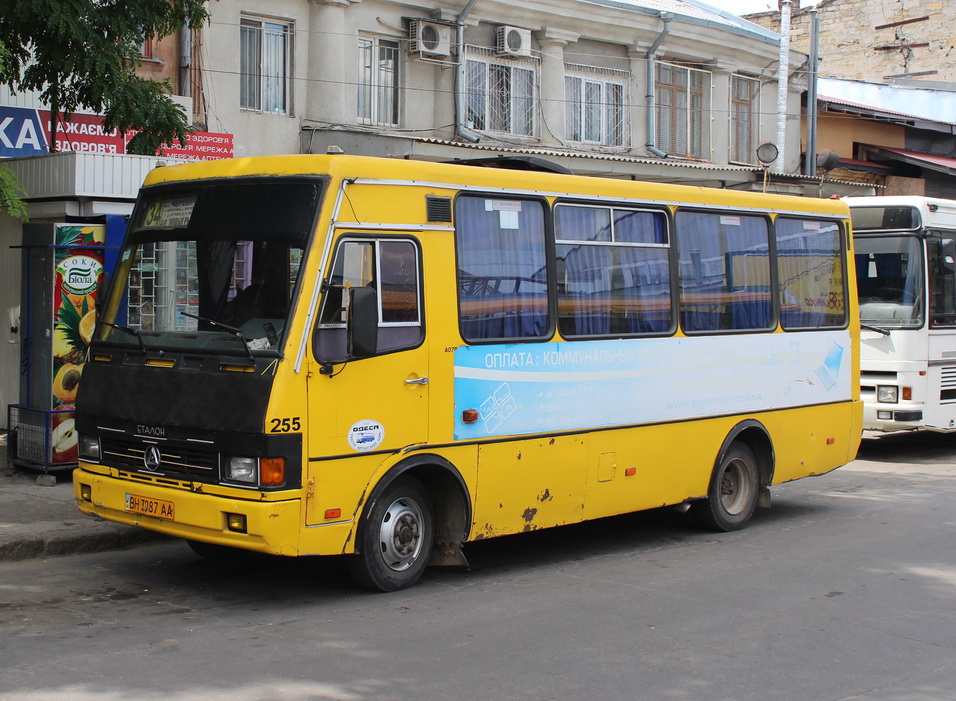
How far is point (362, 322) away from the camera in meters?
6.86

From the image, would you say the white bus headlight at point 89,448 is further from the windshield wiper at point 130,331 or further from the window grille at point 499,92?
the window grille at point 499,92

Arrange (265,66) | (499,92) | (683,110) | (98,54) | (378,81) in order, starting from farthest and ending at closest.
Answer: (683,110) < (499,92) < (378,81) < (265,66) < (98,54)

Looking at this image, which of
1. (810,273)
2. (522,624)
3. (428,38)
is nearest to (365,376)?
(522,624)

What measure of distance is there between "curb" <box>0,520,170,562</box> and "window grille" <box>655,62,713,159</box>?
678 inches

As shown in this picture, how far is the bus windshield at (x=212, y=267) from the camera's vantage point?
6.92m

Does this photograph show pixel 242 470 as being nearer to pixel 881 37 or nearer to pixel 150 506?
pixel 150 506

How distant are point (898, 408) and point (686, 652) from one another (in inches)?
358

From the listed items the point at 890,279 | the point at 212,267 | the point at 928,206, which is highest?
the point at 928,206

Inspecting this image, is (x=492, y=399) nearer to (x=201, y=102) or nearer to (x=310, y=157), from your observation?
(x=310, y=157)

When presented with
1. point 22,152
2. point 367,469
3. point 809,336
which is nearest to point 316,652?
point 367,469

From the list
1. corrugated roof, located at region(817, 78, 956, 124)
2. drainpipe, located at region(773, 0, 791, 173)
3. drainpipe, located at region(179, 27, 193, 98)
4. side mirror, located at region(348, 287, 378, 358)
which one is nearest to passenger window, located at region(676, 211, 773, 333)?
side mirror, located at region(348, 287, 378, 358)

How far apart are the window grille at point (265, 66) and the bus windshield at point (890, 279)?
894 cm

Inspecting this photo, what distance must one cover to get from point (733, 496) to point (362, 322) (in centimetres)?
471

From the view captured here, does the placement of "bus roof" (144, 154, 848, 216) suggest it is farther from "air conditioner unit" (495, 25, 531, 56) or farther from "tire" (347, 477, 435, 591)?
"air conditioner unit" (495, 25, 531, 56)
